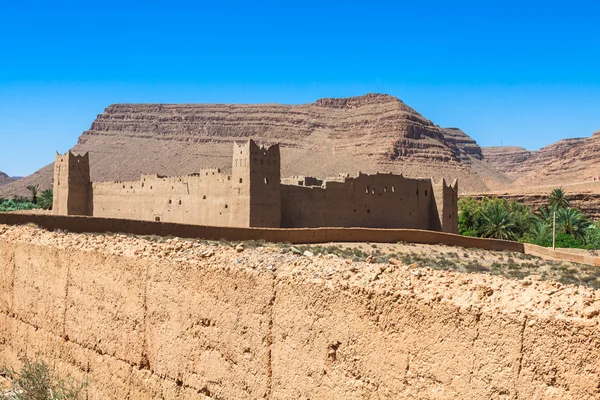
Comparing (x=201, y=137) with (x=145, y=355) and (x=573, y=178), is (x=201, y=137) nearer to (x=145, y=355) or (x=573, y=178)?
(x=573, y=178)

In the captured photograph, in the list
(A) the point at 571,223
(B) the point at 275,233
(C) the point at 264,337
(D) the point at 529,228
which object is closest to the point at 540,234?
(A) the point at 571,223

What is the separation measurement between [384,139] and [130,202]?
256ft

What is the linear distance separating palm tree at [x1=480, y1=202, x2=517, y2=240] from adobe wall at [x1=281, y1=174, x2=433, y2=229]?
5.73 m

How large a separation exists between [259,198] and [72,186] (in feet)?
47.3

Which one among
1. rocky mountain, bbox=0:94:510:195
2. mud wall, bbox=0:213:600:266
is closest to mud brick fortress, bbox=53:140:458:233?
mud wall, bbox=0:213:600:266

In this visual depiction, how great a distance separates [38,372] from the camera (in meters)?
6.92

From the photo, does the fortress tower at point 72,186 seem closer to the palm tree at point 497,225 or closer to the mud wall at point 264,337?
the palm tree at point 497,225

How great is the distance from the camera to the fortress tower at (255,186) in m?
27.2

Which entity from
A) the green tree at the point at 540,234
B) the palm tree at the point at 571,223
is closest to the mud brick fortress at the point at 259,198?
the green tree at the point at 540,234

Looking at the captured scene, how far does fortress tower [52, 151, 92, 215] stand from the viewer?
121 feet

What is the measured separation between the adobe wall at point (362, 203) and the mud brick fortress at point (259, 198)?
0.04 m

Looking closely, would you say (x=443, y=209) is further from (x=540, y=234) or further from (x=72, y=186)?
(x=72, y=186)

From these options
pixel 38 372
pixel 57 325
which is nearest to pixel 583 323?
pixel 38 372

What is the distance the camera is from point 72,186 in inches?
1462
